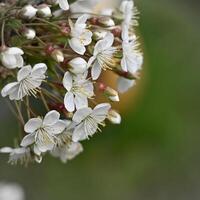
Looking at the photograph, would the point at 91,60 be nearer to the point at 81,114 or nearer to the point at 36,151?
the point at 81,114

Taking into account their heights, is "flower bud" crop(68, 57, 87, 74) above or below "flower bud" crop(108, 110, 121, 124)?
above

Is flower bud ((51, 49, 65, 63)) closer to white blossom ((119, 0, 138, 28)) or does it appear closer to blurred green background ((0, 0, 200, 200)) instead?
white blossom ((119, 0, 138, 28))

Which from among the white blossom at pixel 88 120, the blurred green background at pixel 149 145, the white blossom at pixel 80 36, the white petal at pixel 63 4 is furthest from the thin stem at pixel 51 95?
the blurred green background at pixel 149 145

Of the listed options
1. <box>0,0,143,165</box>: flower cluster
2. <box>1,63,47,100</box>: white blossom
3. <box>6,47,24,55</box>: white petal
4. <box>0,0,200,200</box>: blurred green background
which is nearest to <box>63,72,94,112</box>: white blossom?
<box>0,0,143,165</box>: flower cluster

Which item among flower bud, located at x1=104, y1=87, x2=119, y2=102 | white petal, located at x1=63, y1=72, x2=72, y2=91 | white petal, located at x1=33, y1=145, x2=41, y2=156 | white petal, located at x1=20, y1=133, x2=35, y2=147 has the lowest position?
white petal, located at x1=33, y1=145, x2=41, y2=156

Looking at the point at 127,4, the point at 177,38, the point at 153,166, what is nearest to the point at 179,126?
the point at 153,166

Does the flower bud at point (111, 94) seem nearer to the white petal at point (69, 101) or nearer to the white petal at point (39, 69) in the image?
the white petal at point (69, 101)

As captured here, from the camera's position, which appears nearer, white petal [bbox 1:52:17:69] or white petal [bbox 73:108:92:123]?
white petal [bbox 1:52:17:69]

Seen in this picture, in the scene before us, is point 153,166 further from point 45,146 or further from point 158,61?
point 45,146
